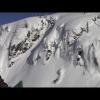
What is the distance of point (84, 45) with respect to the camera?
7338cm

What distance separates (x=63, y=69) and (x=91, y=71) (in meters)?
6.89

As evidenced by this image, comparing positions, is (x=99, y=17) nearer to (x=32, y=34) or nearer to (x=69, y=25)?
(x=69, y=25)

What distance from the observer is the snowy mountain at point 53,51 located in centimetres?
7594

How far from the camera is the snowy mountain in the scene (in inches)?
2990

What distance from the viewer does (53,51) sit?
8400 centimetres

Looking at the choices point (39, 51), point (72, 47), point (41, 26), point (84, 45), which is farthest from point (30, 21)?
point (84, 45)
